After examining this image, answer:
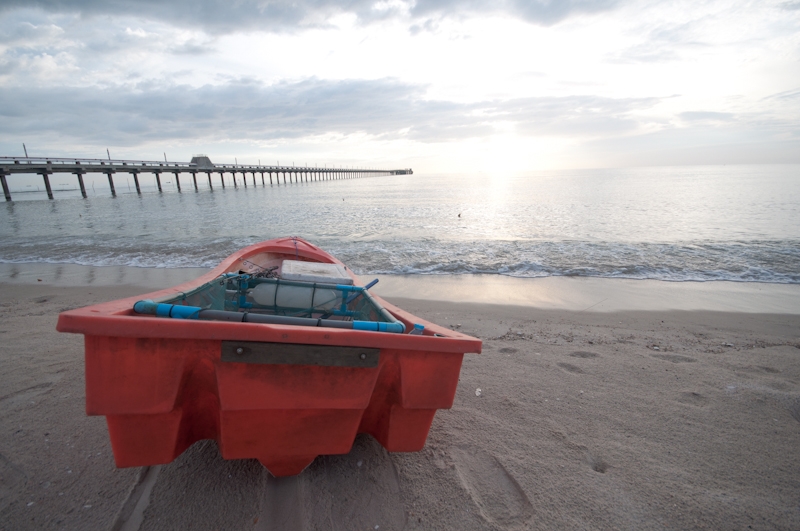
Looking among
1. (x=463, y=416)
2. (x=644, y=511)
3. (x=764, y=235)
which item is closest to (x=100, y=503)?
(x=463, y=416)

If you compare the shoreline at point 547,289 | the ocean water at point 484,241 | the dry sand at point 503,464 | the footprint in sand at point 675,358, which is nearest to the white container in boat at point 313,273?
the dry sand at point 503,464

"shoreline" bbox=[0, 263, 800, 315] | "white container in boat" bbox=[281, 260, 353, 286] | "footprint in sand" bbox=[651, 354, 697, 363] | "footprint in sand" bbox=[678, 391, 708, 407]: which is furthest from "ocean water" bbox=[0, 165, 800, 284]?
"footprint in sand" bbox=[678, 391, 708, 407]

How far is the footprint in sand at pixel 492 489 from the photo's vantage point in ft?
5.98

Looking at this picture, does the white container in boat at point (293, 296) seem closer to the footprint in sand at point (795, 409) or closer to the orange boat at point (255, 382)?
the orange boat at point (255, 382)

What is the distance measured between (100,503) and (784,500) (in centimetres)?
352

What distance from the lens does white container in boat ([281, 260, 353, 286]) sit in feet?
11.1

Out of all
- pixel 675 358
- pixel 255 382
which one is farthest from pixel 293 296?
pixel 675 358

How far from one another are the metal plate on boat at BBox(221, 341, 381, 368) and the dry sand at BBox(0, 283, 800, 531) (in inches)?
31.4

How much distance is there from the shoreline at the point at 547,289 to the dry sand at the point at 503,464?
2561 millimetres

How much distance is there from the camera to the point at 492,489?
1996 millimetres

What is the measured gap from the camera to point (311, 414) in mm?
1743

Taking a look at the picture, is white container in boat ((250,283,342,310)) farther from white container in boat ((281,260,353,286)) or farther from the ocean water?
the ocean water

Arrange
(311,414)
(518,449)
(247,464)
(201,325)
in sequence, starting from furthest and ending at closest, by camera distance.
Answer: (518,449) < (247,464) < (311,414) < (201,325)

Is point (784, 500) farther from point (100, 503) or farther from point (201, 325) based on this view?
point (100, 503)
